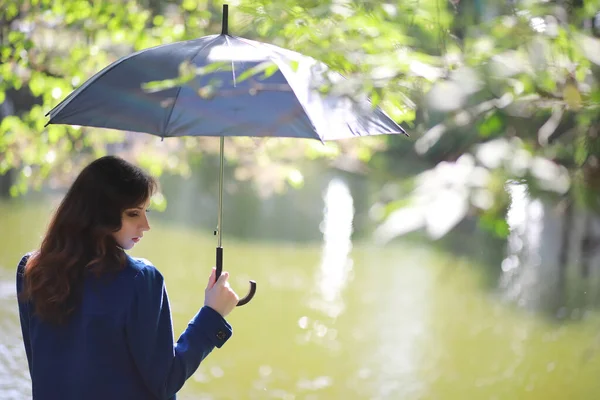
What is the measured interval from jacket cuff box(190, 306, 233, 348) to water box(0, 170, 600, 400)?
2006mm

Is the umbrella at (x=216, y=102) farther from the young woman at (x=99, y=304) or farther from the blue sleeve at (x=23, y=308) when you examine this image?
the blue sleeve at (x=23, y=308)

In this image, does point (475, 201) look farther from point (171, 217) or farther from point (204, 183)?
point (204, 183)

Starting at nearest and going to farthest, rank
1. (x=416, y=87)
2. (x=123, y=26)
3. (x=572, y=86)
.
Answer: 1. (x=572, y=86)
2. (x=416, y=87)
3. (x=123, y=26)

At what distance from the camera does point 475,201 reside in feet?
3.66

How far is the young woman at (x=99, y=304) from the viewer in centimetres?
189

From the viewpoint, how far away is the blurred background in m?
1.20

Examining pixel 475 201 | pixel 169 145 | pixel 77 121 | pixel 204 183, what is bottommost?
A: pixel 204 183

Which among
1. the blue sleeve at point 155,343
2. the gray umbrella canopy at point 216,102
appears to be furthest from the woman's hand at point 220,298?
the gray umbrella canopy at point 216,102

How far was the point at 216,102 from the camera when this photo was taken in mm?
2357

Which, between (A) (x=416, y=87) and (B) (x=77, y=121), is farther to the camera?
(B) (x=77, y=121)

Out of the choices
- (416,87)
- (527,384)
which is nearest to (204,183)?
(527,384)

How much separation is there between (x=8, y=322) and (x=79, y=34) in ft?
7.59

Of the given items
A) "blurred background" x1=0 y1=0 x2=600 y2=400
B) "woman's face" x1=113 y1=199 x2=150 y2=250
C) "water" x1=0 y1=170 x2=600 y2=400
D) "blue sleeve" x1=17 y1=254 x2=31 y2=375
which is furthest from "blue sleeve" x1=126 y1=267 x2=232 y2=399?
"water" x1=0 y1=170 x2=600 y2=400

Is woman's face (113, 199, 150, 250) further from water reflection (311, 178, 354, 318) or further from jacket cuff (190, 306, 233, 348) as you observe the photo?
Answer: water reflection (311, 178, 354, 318)
